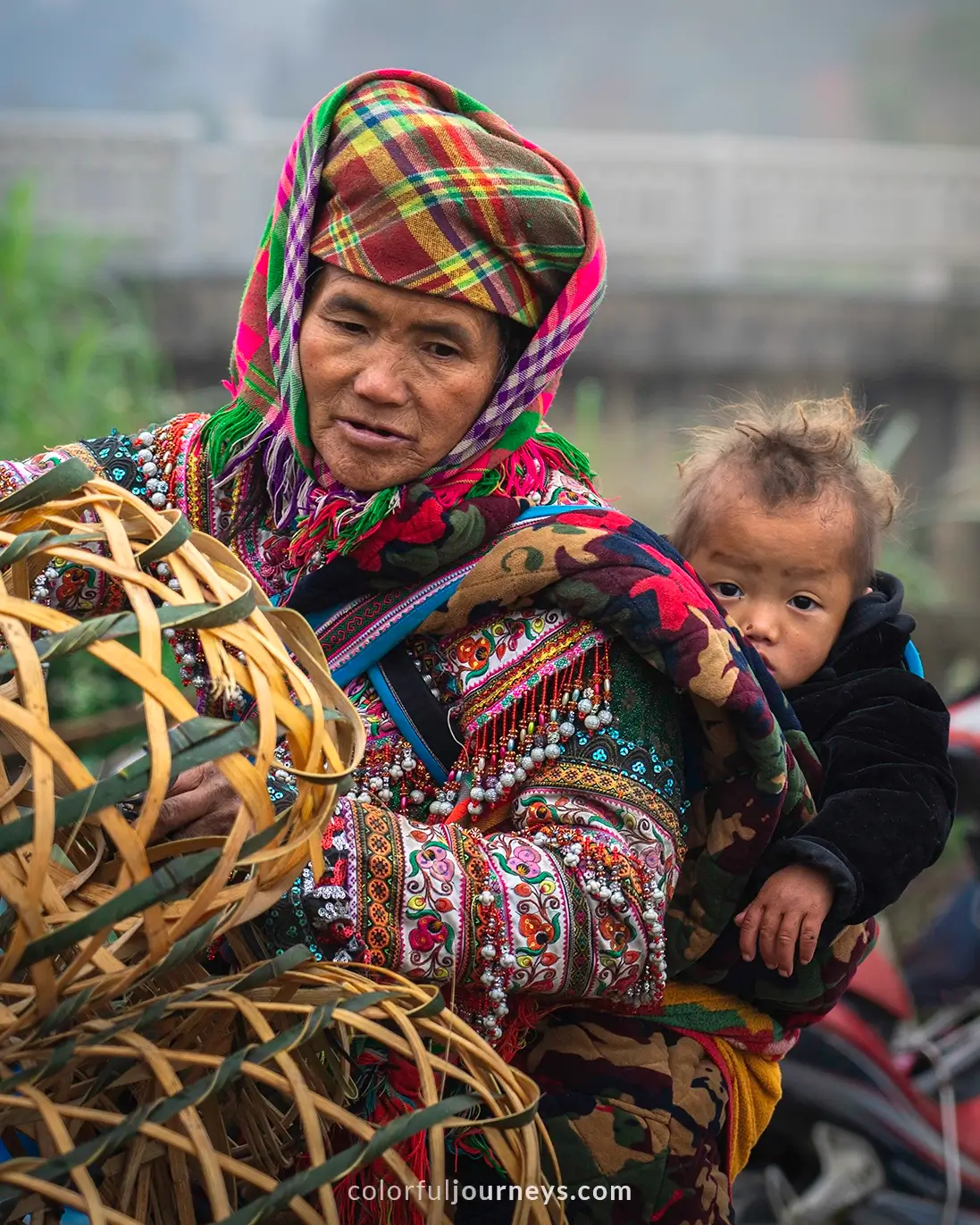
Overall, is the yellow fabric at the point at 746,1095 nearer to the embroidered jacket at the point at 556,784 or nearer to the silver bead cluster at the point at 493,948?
the embroidered jacket at the point at 556,784

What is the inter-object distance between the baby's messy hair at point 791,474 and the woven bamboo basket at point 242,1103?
100 centimetres

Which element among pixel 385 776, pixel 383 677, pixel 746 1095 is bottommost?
pixel 746 1095

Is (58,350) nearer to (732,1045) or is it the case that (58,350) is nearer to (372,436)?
(372,436)

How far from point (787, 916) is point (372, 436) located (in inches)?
31.6

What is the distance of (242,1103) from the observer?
5.03 ft

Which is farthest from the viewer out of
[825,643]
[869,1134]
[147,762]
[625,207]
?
[625,207]

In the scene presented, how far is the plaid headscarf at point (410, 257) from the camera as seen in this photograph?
182 cm

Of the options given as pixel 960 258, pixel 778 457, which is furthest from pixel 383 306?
pixel 960 258

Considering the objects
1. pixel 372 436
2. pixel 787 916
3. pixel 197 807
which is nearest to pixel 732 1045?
pixel 787 916

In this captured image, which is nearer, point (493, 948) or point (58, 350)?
point (493, 948)

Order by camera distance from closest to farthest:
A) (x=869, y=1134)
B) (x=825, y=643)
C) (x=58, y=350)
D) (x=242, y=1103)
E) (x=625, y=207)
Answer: (x=242, y=1103) < (x=825, y=643) < (x=869, y=1134) < (x=58, y=350) < (x=625, y=207)

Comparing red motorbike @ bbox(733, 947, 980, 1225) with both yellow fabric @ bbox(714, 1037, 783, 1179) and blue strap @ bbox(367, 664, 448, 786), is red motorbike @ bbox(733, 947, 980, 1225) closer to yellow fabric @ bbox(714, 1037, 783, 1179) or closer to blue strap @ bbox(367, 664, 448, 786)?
yellow fabric @ bbox(714, 1037, 783, 1179)

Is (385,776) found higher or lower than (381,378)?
lower

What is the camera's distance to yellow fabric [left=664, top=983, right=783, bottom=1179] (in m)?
1.92
